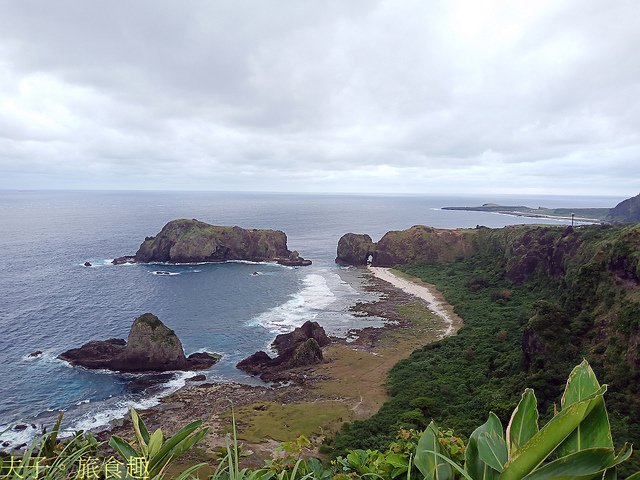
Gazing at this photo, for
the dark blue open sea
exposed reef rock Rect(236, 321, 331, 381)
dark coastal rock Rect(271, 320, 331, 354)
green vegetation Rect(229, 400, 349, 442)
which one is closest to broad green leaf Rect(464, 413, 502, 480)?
the dark blue open sea

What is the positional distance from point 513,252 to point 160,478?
7322 cm

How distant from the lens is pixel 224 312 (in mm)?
58906

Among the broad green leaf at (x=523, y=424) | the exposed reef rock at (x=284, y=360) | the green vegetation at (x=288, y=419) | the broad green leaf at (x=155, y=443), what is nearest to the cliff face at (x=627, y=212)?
the exposed reef rock at (x=284, y=360)

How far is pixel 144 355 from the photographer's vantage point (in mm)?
Result: 40844

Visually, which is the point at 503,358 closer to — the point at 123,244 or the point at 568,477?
the point at 568,477

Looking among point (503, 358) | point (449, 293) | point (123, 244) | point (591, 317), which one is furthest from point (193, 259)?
point (591, 317)

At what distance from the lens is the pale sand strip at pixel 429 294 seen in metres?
53.7

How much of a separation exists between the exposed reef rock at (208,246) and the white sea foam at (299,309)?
766 inches

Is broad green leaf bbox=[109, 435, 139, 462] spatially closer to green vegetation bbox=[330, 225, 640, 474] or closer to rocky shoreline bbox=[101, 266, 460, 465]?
rocky shoreline bbox=[101, 266, 460, 465]

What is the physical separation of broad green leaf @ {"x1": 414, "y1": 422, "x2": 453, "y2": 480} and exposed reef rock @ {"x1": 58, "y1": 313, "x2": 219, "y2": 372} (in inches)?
1629

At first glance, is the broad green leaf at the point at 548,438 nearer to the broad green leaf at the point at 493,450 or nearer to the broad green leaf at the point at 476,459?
the broad green leaf at the point at 493,450

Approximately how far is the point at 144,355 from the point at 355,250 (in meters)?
58.3

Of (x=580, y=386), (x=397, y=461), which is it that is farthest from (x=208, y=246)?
(x=580, y=386)

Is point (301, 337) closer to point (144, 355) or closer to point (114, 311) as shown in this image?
point (144, 355)
